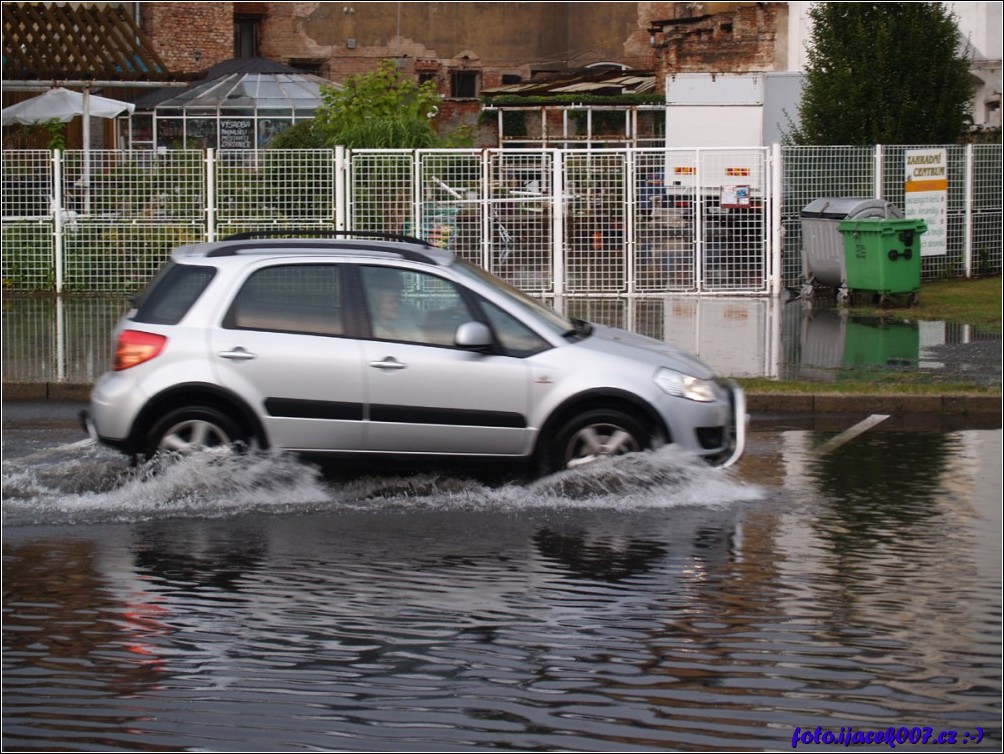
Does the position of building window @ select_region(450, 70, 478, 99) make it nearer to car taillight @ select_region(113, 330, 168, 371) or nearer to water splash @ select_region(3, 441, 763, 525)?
car taillight @ select_region(113, 330, 168, 371)

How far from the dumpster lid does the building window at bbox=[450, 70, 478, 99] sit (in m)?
32.4

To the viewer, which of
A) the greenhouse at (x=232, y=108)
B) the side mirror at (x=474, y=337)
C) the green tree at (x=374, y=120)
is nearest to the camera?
the side mirror at (x=474, y=337)

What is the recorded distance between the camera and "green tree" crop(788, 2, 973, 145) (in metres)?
24.2

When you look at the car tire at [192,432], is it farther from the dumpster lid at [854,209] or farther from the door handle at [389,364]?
the dumpster lid at [854,209]

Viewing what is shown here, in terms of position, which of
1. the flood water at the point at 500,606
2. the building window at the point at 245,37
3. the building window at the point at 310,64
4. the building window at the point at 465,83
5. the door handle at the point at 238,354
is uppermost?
the building window at the point at 245,37

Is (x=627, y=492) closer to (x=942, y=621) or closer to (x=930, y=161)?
(x=942, y=621)

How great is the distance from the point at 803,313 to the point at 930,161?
176 inches

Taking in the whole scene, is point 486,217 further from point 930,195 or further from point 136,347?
point 136,347

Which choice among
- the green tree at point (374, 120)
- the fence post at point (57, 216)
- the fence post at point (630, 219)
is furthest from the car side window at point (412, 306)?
the green tree at point (374, 120)

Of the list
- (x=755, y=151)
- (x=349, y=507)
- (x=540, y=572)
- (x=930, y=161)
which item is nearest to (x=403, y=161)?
(x=755, y=151)

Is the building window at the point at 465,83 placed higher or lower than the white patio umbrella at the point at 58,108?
higher

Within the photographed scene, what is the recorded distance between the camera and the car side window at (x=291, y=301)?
9.51m

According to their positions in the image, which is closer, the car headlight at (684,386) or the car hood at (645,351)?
the car headlight at (684,386)

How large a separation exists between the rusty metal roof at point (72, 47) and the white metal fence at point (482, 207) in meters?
15.1
